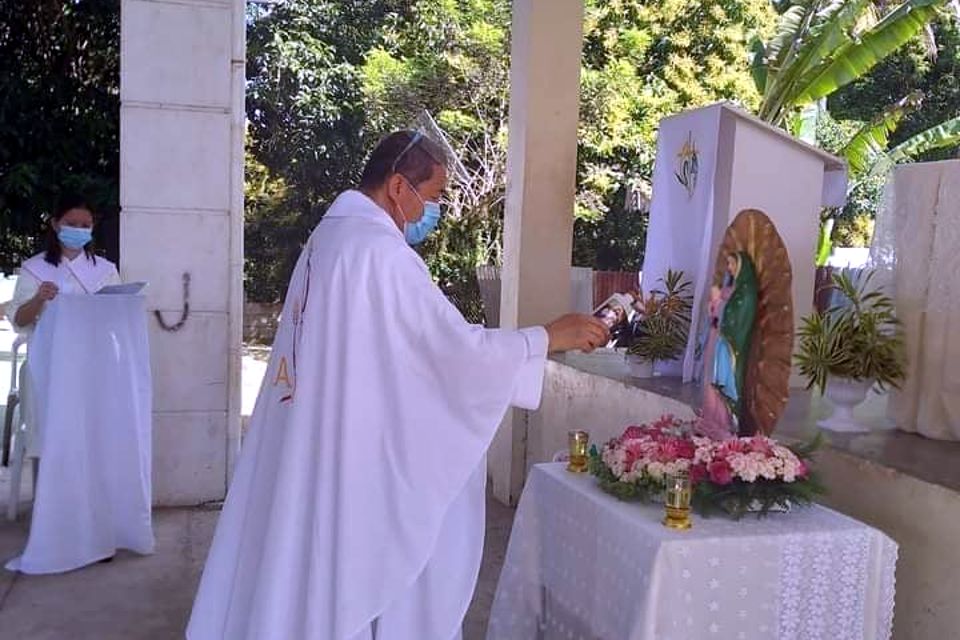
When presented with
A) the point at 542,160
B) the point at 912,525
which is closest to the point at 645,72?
the point at 542,160

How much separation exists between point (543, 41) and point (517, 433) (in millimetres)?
2600

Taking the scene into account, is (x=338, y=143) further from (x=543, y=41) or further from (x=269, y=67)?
(x=543, y=41)

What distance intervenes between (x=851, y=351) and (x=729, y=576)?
4.30 ft

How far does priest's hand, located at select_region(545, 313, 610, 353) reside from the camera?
2.90 m

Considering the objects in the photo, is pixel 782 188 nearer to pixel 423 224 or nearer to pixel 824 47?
pixel 423 224

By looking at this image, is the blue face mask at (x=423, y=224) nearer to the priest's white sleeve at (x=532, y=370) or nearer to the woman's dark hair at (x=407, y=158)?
the woman's dark hair at (x=407, y=158)

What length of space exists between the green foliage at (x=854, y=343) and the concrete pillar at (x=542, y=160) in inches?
111

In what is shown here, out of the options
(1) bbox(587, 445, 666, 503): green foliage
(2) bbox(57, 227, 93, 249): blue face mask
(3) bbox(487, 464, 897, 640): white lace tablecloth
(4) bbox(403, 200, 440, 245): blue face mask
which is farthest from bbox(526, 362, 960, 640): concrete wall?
(2) bbox(57, 227, 93, 249): blue face mask

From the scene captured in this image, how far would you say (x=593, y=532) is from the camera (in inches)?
116

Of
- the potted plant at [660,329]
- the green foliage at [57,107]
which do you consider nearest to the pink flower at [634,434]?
the potted plant at [660,329]

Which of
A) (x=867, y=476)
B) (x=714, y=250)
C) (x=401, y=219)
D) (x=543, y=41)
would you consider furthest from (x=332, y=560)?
(x=543, y=41)

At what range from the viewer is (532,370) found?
114 inches

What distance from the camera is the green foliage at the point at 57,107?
7.40 metres

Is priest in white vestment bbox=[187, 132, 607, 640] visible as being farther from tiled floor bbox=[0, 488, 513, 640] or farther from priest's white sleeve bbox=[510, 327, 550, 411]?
tiled floor bbox=[0, 488, 513, 640]
